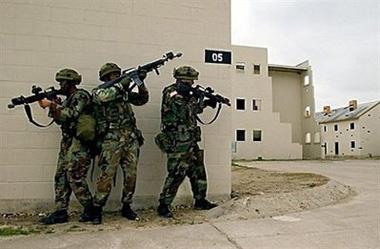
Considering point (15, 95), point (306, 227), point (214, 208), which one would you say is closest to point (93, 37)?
point (15, 95)

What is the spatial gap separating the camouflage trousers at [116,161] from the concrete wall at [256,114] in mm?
24358

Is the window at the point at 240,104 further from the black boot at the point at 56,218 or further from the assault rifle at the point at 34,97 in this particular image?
the black boot at the point at 56,218

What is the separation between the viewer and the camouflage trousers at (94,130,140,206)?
479 centimetres

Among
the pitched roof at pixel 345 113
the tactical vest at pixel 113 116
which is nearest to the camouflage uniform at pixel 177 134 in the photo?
the tactical vest at pixel 113 116

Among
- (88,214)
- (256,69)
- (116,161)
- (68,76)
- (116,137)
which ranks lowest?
(88,214)

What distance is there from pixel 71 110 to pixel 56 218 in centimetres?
133

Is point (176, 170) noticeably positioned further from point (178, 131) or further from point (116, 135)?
point (116, 135)

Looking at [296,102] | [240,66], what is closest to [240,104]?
[240,66]

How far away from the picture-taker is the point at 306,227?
443 centimetres

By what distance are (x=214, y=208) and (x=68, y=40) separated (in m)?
3.09

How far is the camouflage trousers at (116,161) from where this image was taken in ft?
15.7

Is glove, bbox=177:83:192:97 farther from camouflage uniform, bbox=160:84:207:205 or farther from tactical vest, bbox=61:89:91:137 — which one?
tactical vest, bbox=61:89:91:137

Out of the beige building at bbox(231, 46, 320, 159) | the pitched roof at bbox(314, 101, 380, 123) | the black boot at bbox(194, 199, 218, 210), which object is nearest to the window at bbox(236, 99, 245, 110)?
the beige building at bbox(231, 46, 320, 159)

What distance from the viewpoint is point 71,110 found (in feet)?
15.7
